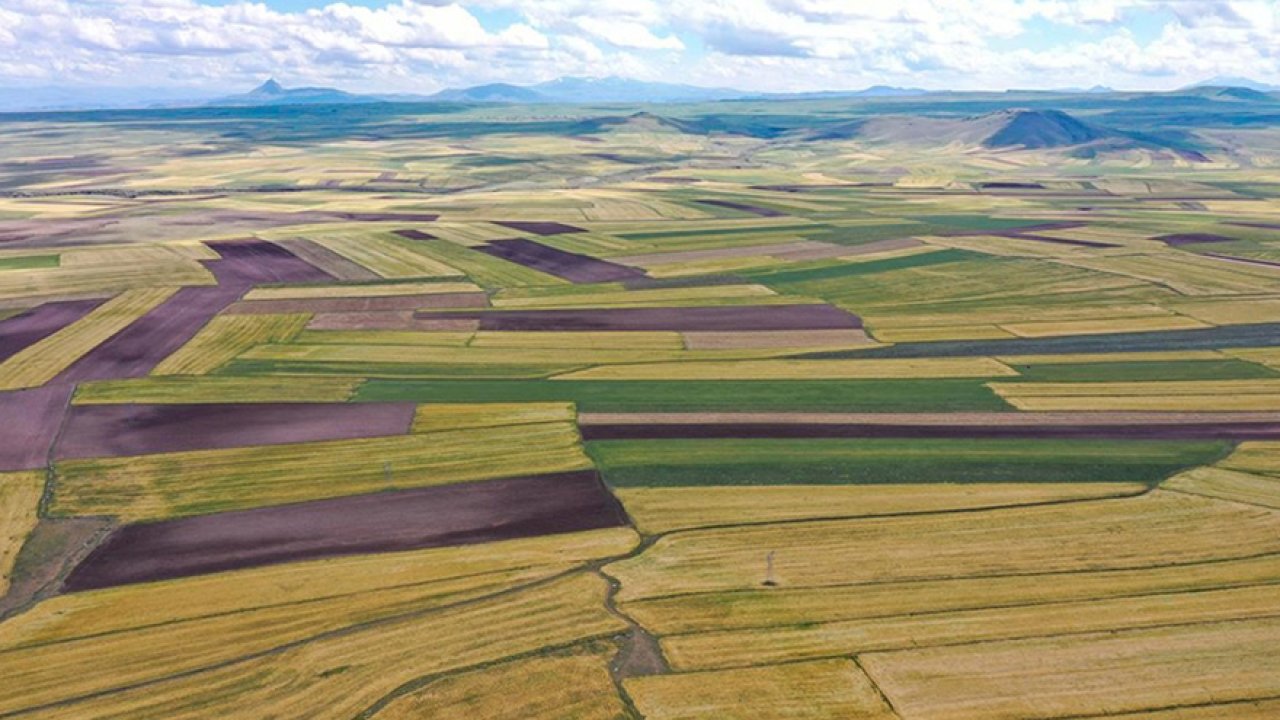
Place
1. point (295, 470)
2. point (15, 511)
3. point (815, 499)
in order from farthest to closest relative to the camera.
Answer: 1. point (295, 470)
2. point (815, 499)
3. point (15, 511)

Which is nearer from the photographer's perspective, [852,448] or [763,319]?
[852,448]

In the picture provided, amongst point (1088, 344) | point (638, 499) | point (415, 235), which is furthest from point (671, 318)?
point (415, 235)

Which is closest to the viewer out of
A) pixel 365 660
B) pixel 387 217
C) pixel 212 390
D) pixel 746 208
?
pixel 365 660

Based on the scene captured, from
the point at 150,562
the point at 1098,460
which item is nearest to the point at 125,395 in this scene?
the point at 150,562

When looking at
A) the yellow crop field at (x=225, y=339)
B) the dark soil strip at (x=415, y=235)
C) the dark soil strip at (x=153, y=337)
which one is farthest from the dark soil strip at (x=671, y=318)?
the dark soil strip at (x=415, y=235)

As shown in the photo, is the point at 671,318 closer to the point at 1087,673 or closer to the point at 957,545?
the point at 957,545

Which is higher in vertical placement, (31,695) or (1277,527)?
(1277,527)

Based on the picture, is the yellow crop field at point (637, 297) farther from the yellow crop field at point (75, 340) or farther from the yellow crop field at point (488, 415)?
the yellow crop field at point (75, 340)

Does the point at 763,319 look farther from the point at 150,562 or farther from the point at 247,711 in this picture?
the point at 247,711
